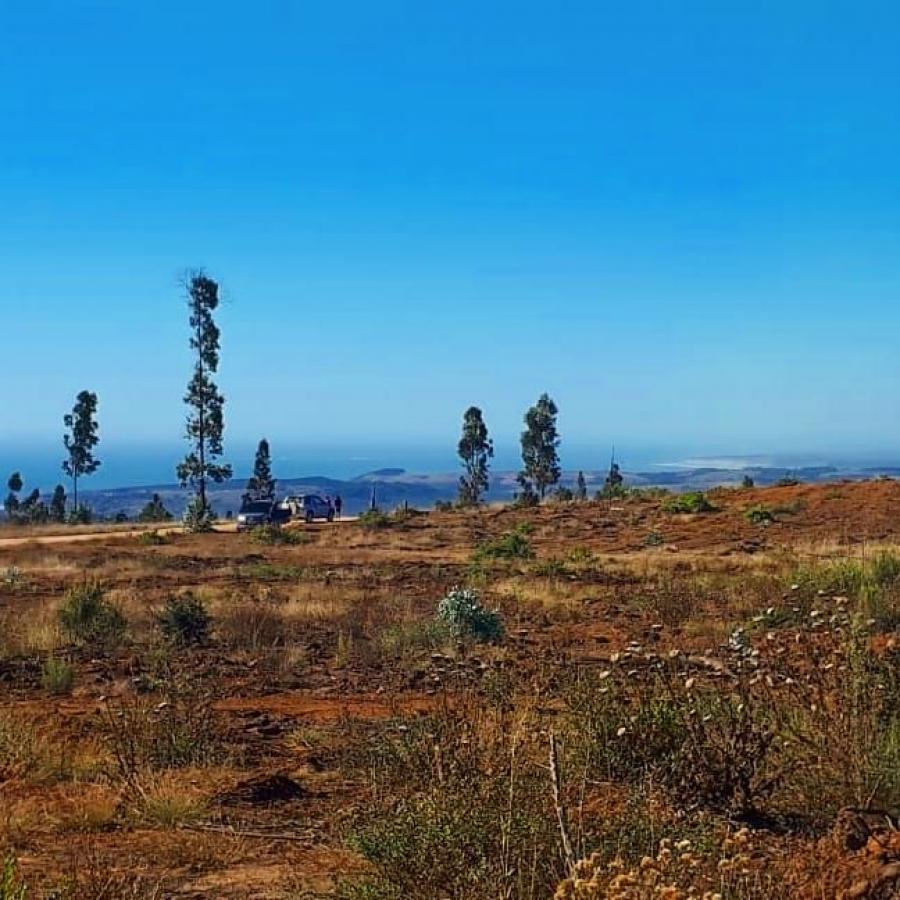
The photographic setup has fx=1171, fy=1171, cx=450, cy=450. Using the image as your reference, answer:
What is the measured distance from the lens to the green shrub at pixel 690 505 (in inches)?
1515

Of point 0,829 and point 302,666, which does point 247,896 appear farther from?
point 302,666

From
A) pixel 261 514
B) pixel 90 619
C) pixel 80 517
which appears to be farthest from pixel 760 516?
pixel 80 517

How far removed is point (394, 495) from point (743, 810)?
122307mm

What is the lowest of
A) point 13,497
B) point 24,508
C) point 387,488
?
point 387,488

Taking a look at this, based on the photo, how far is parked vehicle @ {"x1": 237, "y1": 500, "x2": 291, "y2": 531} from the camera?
51406mm

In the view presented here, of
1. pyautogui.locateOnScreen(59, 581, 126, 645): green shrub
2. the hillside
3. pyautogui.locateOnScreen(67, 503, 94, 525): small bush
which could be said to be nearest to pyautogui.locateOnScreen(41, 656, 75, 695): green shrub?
the hillside

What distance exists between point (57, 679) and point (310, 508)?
1781 inches

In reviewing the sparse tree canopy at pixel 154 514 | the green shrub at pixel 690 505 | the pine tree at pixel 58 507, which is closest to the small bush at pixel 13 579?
the green shrub at pixel 690 505

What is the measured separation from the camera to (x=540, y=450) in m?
74.5

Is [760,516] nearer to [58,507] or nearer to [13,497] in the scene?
[58,507]

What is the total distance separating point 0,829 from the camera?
6.12 metres

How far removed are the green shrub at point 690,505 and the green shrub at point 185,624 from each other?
25.1m

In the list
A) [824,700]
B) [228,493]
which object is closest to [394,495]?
[228,493]

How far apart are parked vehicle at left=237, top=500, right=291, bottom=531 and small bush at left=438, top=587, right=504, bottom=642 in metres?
35.8
